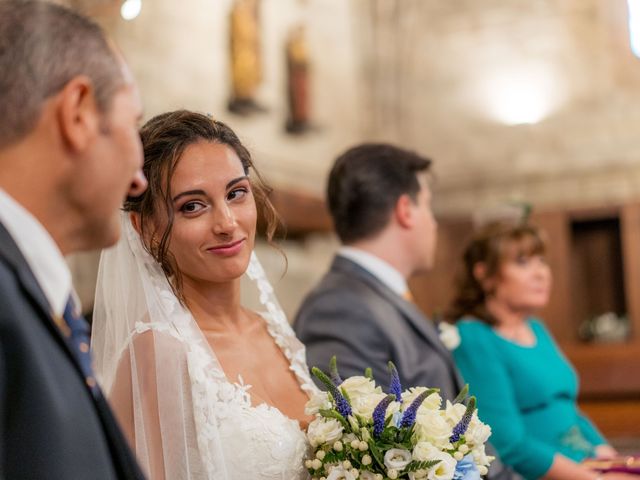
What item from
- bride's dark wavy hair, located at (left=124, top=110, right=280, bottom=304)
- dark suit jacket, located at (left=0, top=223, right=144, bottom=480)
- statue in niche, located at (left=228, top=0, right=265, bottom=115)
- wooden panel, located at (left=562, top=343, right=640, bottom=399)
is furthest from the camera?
statue in niche, located at (left=228, top=0, right=265, bottom=115)

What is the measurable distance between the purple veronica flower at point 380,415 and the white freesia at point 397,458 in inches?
2.2

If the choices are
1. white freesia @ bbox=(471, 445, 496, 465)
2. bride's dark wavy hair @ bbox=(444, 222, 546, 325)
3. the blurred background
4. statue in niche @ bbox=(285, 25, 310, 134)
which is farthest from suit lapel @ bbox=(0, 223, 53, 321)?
statue in niche @ bbox=(285, 25, 310, 134)

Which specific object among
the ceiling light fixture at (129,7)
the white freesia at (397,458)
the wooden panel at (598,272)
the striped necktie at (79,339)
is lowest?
the wooden panel at (598,272)

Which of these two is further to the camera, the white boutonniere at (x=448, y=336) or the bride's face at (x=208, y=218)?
the white boutonniere at (x=448, y=336)

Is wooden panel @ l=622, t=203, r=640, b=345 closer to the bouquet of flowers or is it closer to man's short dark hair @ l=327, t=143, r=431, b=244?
man's short dark hair @ l=327, t=143, r=431, b=244

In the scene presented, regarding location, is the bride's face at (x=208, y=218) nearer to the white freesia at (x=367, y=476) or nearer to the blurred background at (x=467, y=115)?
the white freesia at (x=367, y=476)

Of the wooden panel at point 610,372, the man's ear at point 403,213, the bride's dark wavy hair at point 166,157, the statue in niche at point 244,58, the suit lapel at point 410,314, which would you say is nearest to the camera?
the bride's dark wavy hair at point 166,157

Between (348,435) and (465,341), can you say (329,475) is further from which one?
(465,341)

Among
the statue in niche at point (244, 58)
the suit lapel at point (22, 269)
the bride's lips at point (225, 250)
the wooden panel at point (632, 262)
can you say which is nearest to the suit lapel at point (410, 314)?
the bride's lips at point (225, 250)

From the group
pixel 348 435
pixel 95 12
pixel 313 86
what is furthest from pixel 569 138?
pixel 348 435

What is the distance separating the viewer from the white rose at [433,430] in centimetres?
213

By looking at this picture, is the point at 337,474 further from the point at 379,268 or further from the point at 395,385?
the point at 379,268

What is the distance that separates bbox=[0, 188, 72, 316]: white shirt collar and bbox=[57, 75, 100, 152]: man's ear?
0.13 m

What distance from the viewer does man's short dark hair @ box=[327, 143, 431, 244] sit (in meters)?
3.56
